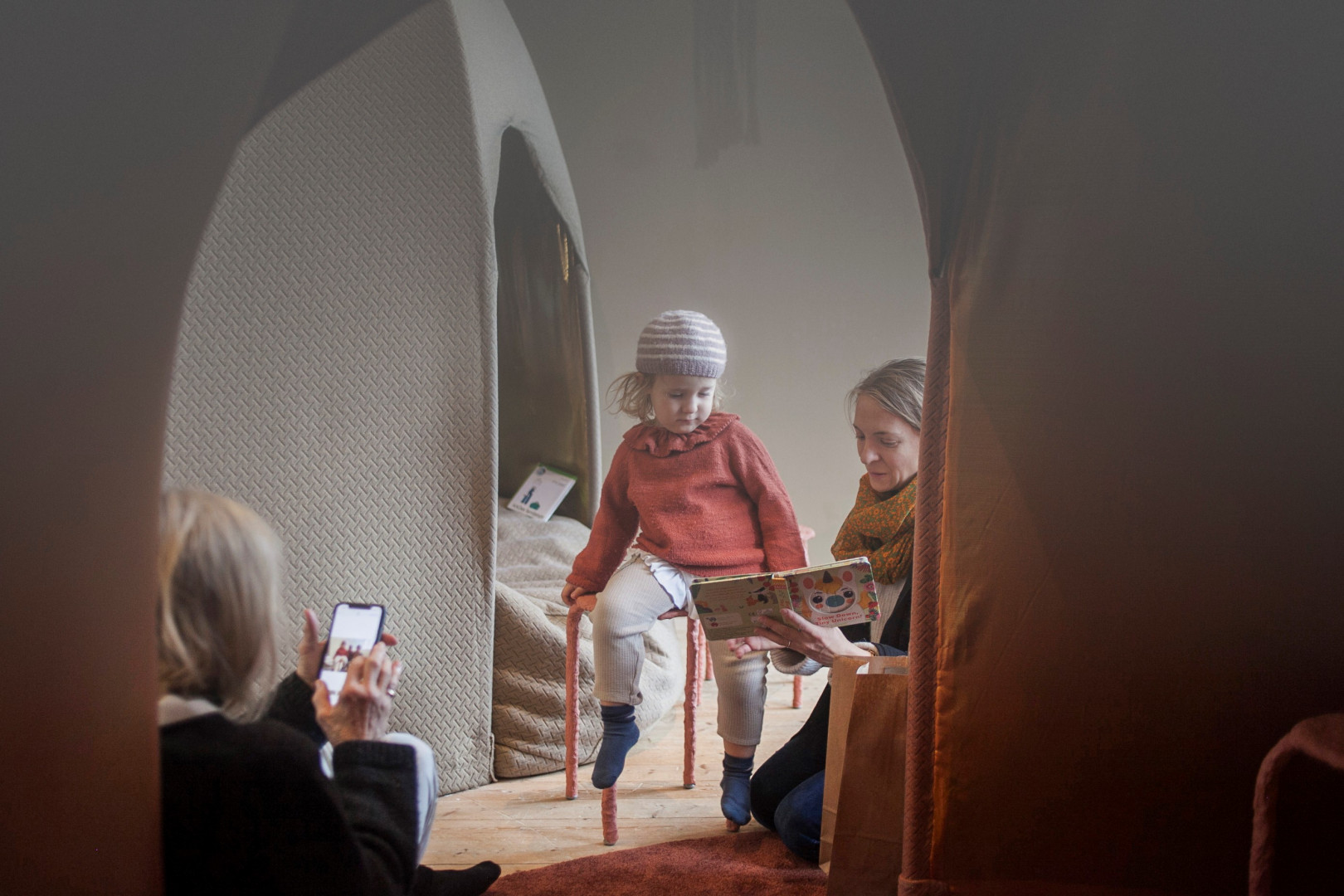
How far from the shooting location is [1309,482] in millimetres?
857

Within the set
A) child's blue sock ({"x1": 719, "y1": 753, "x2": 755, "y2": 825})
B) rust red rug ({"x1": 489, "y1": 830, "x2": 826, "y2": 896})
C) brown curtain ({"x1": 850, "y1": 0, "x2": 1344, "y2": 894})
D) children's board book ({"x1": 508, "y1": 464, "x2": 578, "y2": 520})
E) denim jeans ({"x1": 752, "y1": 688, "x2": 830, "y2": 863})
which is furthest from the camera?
children's board book ({"x1": 508, "y1": 464, "x2": 578, "y2": 520})

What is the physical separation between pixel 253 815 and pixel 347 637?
16 cm

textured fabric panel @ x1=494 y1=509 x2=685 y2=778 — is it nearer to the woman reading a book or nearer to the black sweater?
the woman reading a book

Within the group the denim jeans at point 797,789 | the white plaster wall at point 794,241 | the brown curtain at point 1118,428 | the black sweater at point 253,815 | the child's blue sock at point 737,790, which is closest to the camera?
the black sweater at point 253,815

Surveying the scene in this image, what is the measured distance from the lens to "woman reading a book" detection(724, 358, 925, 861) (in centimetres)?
131

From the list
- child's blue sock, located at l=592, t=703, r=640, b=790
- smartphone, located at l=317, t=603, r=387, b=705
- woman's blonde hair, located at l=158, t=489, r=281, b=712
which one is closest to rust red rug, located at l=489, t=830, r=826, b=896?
child's blue sock, located at l=592, t=703, r=640, b=790

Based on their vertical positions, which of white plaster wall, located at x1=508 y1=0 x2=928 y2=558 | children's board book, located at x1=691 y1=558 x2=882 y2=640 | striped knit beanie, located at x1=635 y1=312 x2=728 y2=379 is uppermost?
white plaster wall, located at x1=508 y1=0 x2=928 y2=558

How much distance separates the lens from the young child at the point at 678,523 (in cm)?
143

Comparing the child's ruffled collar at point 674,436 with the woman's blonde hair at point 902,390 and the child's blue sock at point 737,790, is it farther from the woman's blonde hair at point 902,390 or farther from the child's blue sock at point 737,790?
the child's blue sock at point 737,790

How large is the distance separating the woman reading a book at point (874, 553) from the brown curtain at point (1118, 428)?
1.14 feet

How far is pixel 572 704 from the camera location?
147cm

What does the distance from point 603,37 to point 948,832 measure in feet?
4.49

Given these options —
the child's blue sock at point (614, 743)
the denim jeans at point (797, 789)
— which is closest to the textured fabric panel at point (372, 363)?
the child's blue sock at point (614, 743)

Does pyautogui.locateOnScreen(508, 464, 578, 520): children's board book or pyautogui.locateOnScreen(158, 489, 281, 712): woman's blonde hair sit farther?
pyautogui.locateOnScreen(508, 464, 578, 520): children's board book
